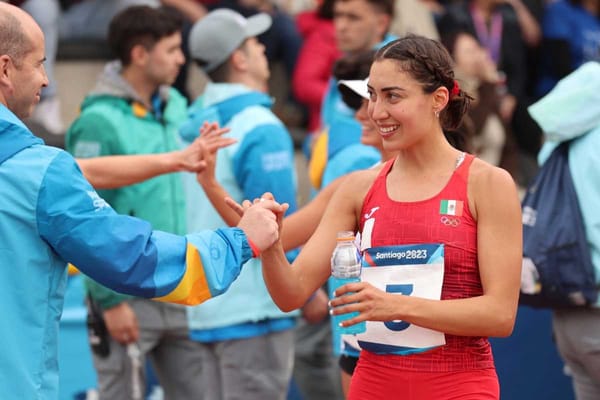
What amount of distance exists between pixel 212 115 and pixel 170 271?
2.17m

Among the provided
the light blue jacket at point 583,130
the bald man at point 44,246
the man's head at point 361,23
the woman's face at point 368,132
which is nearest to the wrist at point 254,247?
the bald man at point 44,246

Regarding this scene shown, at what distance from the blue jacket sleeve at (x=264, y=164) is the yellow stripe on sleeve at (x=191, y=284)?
→ 70.1 inches

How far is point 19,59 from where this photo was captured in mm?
3633

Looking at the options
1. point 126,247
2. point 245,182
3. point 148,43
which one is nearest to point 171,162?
point 245,182

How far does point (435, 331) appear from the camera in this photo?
369 centimetres

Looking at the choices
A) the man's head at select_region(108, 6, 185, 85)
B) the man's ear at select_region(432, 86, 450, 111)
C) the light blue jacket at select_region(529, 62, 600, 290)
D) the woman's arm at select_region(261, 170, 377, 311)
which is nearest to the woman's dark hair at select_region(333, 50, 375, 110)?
the light blue jacket at select_region(529, 62, 600, 290)

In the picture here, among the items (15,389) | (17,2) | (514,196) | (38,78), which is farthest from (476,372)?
(17,2)

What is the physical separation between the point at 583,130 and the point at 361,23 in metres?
2.12

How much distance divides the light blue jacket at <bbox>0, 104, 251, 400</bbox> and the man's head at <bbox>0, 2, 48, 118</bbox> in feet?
0.40

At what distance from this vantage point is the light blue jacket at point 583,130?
16.9 ft

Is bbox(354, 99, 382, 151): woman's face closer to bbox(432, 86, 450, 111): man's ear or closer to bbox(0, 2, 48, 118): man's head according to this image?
bbox(432, 86, 450, 111): man's ear

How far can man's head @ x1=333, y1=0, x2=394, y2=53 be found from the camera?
698cm

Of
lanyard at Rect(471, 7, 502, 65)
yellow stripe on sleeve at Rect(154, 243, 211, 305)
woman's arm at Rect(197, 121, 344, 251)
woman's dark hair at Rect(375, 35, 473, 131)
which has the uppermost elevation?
woman's dark hair at Rect(375, 35, 473, 131)

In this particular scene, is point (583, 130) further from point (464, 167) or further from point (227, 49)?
point (227, 49)
